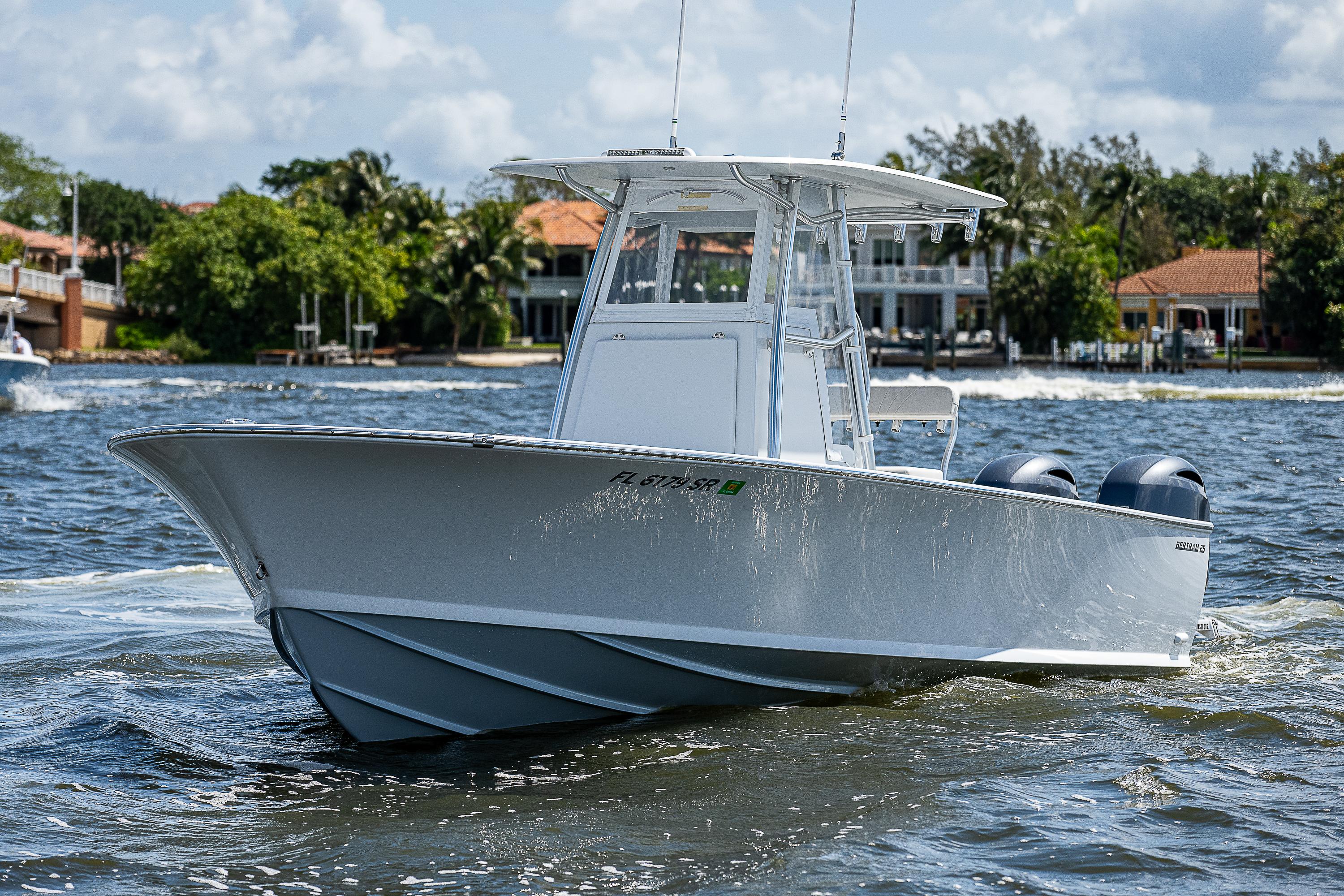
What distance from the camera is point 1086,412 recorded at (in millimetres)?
32031

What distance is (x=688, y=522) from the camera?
5875 millimetres

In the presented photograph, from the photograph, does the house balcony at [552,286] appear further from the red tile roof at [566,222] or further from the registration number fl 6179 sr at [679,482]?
the registration number fl 6179 sr at [679,482]

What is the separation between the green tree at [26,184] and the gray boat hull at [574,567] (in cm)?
8616

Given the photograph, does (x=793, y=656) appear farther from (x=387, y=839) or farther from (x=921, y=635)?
(x=387, y=839)

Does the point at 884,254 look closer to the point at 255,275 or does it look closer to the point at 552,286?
the point at 552,286

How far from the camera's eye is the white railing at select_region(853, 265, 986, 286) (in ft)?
230

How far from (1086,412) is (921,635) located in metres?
26.8

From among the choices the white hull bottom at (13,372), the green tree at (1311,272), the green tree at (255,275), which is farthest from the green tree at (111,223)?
the green tree at (1311,272)

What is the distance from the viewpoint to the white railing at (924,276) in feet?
230

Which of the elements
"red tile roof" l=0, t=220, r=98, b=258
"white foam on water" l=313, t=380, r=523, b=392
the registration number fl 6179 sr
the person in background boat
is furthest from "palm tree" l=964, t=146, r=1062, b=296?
the registration number fl 6179 sr

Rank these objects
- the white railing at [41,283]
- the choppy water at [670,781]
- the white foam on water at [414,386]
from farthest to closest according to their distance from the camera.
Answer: the white railing at [41,283] → the white foam on water at [414,386] → the choppy water at [670,781]

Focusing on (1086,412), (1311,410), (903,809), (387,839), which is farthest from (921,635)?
(1311,410)

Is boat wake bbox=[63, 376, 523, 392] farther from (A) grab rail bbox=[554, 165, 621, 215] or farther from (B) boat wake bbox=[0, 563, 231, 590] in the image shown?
(A) grab rail bbox=[554, 165, 621, 215]

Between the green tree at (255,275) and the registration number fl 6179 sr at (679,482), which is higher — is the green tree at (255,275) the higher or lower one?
the higher one
